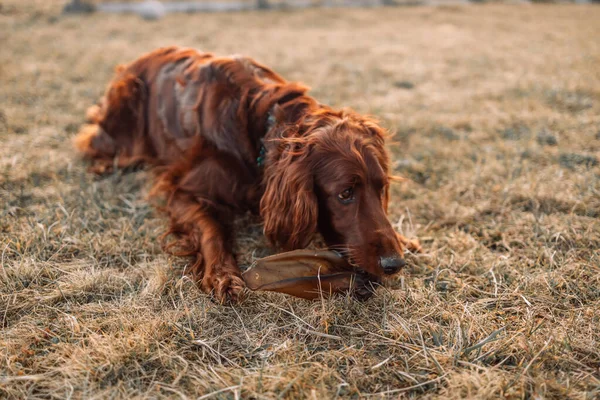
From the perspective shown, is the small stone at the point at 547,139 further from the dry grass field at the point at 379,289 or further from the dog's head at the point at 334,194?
the dog's head at the point at 334,194

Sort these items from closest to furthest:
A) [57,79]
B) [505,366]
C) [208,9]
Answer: [505,366] < [57,79] < [208,9]

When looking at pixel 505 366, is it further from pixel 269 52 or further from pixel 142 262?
pixel 269 52

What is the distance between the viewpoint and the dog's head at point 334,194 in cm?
241

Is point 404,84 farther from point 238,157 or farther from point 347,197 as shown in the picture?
point 347,197

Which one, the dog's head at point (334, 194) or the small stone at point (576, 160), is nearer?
the dog's head at point (334, 194)

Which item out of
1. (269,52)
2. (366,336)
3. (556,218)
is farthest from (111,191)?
(269,52)

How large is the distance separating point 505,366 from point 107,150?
3310 millimetres

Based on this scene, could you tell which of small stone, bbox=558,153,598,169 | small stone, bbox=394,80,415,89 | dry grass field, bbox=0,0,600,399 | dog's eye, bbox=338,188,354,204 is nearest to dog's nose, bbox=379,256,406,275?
dry grass field, bbox=0,0,600,399

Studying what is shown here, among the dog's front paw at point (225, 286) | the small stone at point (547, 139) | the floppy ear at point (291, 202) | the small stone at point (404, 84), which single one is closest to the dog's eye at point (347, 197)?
the floppy ear at point (291, 202)

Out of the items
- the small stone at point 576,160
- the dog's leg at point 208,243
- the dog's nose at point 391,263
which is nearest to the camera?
the dog's nose at point 391,263

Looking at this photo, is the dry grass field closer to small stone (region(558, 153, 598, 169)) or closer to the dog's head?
small stone (region(558, 153, 598, 169))

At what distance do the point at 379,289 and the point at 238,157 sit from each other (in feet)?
3.98

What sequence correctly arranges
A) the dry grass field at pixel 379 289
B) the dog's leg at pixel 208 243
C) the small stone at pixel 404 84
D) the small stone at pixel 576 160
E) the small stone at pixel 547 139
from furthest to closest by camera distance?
1. the small stone at pixel 404 84
2. the small stone at pixel 547 139
3. the small stone at pixel 576 160
4. the dog's leg at pixel 208 243
5. the dry grass field at pixel 379 289

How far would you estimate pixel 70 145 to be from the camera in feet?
13.5
